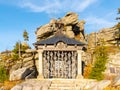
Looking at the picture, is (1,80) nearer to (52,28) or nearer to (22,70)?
(22,70)

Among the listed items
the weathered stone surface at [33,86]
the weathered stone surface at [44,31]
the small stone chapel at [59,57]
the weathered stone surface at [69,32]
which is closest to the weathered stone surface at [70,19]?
the weathered stone surface at [69,32]

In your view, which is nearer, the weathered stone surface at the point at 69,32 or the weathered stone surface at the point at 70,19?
the weathered stone surface at the point at 69,32

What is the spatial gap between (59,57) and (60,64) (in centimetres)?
107

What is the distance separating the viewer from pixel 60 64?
40.9 metres

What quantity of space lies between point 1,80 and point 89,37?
3072 cm

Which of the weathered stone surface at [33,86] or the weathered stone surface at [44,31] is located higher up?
the weathered stone surface at [44,31]

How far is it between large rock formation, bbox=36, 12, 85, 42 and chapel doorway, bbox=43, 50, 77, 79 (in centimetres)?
1080

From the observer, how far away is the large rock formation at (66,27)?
167ft

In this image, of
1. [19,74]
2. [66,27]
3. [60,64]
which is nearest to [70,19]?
[66,27]

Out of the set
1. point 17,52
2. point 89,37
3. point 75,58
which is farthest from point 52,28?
point 89,37

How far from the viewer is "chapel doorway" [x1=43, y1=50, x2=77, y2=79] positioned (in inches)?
1581

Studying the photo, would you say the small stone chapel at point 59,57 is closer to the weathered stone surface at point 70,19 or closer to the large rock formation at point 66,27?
the large rock formation at point 66,27

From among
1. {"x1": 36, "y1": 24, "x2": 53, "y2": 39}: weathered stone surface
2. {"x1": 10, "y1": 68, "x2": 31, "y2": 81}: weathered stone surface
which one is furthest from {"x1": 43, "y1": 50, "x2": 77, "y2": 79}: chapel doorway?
{"x1": 36, "y1": 24, "x2": 53, "y2": 39}: weathered stone surface

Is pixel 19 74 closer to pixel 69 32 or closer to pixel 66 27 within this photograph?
pixel 69 32
